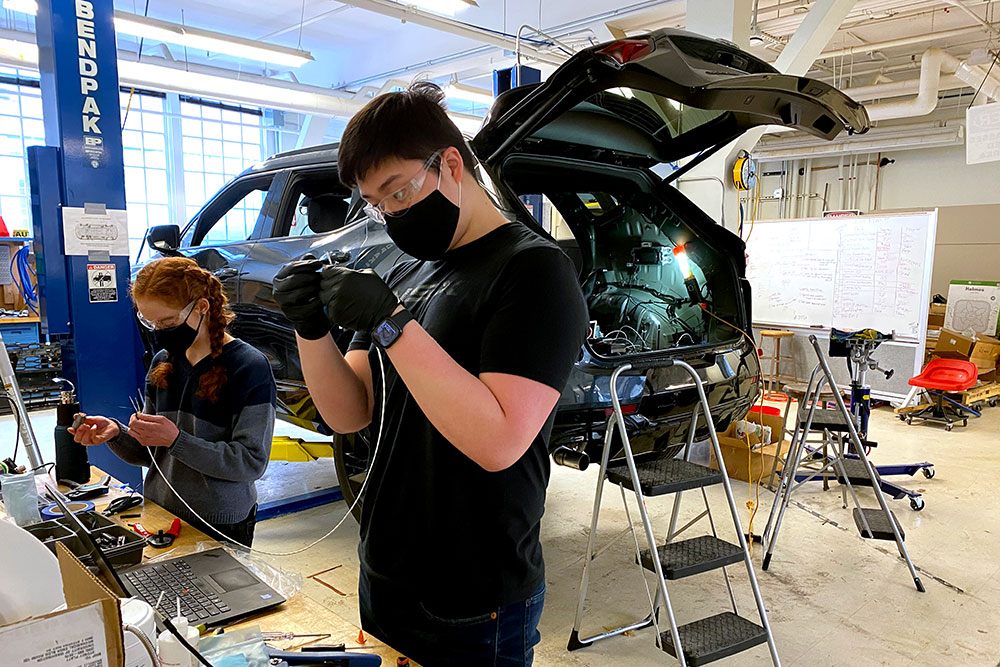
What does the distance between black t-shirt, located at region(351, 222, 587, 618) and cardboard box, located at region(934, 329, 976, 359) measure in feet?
28.6

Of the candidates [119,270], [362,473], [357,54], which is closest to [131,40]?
[357,54]

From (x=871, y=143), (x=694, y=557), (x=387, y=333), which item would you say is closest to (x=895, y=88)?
(x=871, y=143)

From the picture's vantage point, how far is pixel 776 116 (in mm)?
2412

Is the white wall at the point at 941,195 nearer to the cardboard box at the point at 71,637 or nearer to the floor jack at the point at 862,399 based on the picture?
the floor jack at the point at 862,399

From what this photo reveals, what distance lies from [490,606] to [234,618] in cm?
47

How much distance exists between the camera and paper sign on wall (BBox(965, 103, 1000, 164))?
15.0 ft

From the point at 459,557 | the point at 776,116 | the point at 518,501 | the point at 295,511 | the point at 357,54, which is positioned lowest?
the point at 295,511

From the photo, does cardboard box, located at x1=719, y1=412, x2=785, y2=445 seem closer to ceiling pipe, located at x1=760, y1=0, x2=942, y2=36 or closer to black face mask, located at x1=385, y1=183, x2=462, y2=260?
black face mask, located at x1=385, y1=183, x2=462, y2=260

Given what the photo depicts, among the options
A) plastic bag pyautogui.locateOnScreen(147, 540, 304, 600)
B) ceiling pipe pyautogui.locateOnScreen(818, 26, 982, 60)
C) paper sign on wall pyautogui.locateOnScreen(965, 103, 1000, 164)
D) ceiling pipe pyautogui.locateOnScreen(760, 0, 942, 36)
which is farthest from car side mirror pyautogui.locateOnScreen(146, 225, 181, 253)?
ceiling pipe pyautogui.locateOnScreen(818, 26, 982, 60)

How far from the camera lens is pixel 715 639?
2.38 m

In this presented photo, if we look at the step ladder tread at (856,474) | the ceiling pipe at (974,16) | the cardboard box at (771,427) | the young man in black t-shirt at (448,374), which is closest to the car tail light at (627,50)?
the young man in black t-shirt at (448,374)

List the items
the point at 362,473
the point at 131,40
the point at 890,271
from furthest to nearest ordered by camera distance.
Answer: the point at 131,40 → the point at 890,271 → the point at 362,473

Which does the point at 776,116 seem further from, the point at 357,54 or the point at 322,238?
the point at 357,54

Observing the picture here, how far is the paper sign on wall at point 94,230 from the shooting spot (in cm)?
300
